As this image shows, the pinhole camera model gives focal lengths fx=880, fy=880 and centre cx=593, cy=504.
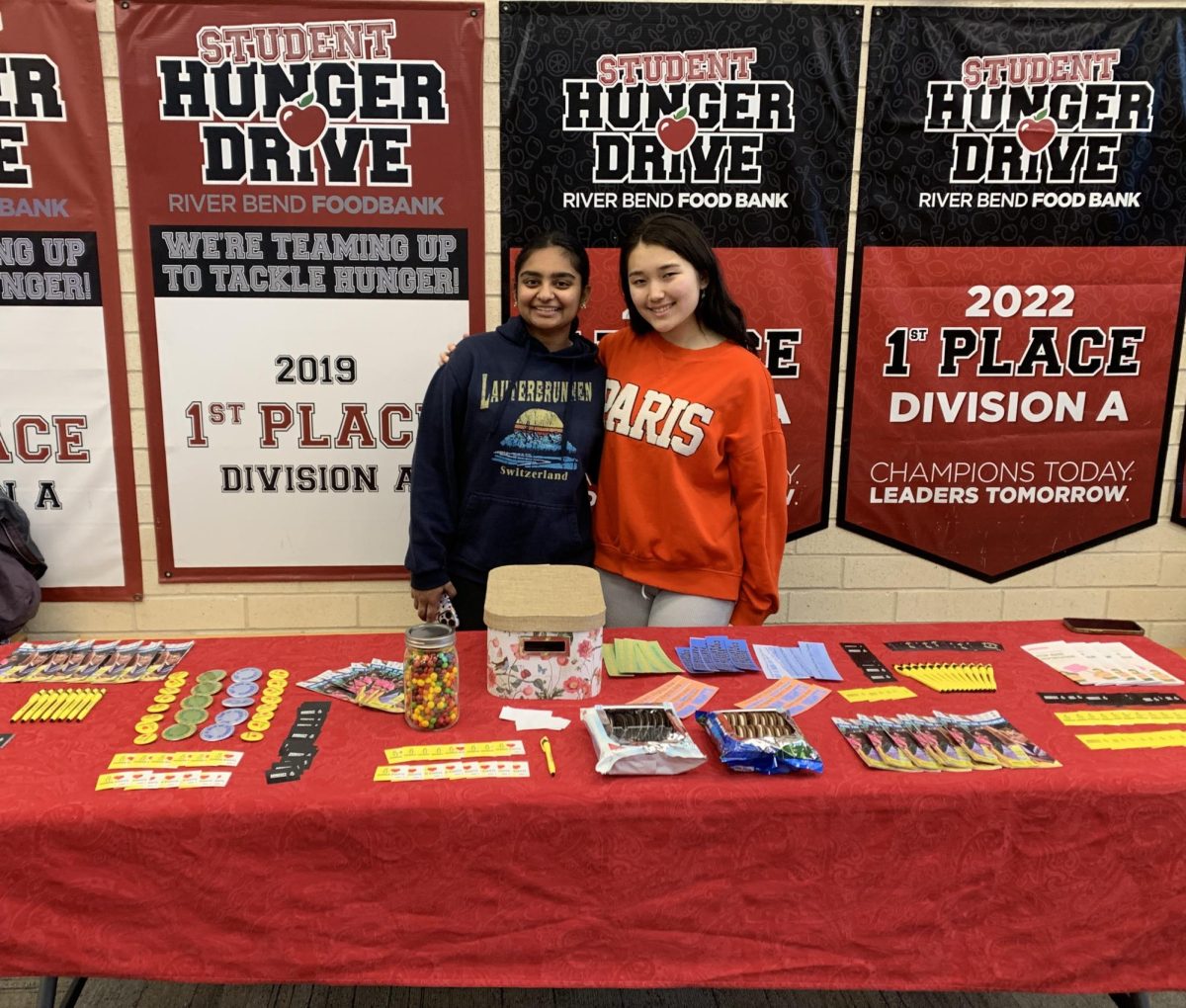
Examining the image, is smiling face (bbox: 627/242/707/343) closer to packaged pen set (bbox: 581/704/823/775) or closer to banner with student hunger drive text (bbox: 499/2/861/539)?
banner with student hunger drive text (bbox: 499/2/861/539)

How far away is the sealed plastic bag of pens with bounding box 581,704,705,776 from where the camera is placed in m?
1.26

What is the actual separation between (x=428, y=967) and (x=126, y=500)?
74.3 inches

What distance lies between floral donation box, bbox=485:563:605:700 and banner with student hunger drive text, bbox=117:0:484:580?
1.23 metres

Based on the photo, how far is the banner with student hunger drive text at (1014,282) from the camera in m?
2.46

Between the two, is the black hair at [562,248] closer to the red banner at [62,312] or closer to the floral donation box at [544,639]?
the floral donation box at [544,639]

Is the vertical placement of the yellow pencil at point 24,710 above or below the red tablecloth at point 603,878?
above

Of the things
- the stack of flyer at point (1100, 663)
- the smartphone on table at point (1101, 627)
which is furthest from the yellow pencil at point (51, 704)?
the smartphone on table at point (1101, 627)

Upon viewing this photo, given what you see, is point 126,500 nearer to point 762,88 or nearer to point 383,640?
point 383,640

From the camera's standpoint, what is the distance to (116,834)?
117cm

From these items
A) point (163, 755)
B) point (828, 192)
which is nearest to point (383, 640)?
point (163, 755)

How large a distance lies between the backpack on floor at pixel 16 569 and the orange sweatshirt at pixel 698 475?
5.49ft

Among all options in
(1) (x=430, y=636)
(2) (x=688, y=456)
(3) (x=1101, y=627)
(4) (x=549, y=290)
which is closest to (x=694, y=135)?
(4) (x=549, y=290)

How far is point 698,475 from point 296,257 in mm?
1348

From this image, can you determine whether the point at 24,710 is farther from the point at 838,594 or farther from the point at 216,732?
the point at 838,594
